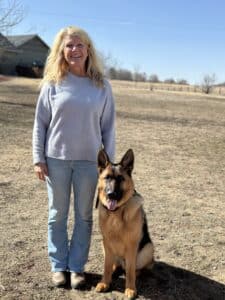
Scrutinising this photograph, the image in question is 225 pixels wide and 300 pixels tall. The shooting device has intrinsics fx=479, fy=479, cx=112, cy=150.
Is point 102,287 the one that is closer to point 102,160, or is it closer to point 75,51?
point 102,160

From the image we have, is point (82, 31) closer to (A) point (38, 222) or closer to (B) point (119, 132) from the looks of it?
(A) point (38, 222)

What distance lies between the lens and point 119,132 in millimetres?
14758

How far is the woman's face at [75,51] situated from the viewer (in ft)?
13.2

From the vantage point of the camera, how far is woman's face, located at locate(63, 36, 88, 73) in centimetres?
403

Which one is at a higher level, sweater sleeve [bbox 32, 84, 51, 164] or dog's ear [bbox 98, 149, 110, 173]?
sweater sleeve [bbox 32, 84, 51, 164]

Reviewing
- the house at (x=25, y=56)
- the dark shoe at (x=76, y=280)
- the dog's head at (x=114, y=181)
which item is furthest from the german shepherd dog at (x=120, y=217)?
the house at (x=25, y=56)

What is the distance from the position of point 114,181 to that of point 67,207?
68cm

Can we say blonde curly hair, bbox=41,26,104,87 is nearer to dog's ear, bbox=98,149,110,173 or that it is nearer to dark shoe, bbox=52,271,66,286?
dog's ear, bbox=98,149,110,173

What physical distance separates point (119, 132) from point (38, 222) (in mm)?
8822

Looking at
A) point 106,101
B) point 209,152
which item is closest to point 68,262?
point 106,101

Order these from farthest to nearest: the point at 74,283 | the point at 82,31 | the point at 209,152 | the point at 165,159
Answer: the point at 209,152 → the point at 165,159 → the point at 74,283 → the point at 82,31

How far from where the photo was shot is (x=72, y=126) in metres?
4.11

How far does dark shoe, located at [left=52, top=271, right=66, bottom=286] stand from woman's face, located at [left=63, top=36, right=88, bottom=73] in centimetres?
191

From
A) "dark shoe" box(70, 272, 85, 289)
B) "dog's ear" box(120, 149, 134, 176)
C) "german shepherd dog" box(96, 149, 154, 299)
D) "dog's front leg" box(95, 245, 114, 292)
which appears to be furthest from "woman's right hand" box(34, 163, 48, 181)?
"dark shoe" box(70, 272, 85, 289)
